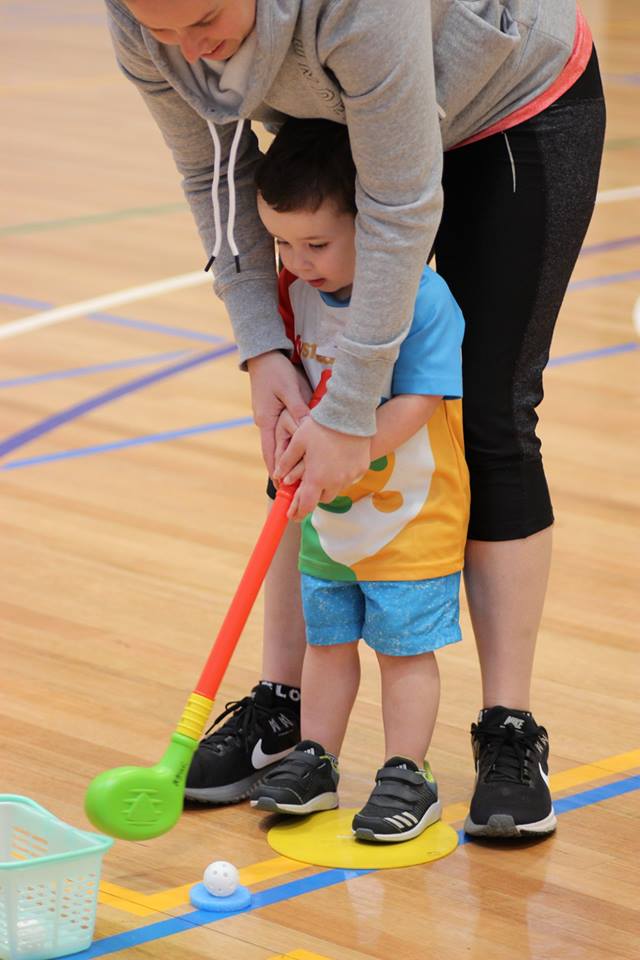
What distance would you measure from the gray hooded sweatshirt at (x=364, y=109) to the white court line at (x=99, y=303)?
2233 mm

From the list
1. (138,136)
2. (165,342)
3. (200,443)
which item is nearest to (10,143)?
(138,136)

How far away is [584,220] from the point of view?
1.96 m

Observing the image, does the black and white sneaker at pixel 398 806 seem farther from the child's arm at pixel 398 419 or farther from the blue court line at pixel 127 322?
the blue court line at pixel 127 322

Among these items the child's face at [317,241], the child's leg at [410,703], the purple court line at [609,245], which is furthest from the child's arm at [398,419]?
the purple court line at [609,245]

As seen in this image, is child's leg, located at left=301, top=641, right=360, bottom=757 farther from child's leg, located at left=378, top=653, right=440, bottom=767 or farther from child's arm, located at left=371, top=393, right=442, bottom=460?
child's arm, located at left=371, top=393, right=442, bottom=460

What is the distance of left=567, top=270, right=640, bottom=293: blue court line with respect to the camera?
4535 mm

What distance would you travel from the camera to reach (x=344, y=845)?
191cm

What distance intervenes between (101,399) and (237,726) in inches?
65.1

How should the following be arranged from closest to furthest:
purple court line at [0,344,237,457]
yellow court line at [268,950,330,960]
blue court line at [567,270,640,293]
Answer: yellow court line at [268,950,330,960], purple court line at [0,344,237,457], blue court line at [567,270,640,293]

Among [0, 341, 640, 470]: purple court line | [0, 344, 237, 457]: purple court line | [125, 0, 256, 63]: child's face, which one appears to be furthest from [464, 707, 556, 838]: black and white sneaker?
[0, 344, 237, 457]: purple court line

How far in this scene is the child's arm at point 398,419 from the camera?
1.86 m

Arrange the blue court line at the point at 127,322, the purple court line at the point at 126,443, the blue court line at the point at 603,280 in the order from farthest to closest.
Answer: the blue court line at the point at 603,280 → the blue court line at the point at 127,322 → the purple court line at the point at 126,443

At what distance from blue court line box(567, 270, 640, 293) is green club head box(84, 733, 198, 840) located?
9.62 feet

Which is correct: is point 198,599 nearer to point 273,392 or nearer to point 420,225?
point 273,392
